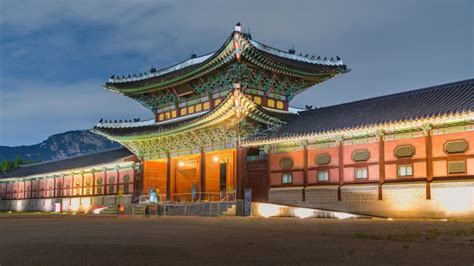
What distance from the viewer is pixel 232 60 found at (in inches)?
1412

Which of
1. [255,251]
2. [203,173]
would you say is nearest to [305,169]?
[203,173]

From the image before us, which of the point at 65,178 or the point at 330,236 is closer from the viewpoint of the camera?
the point at 330,236

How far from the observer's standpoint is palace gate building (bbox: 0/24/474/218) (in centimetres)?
2570

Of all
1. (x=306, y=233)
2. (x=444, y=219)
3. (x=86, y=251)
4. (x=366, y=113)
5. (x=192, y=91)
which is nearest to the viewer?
(x=86, y=251)

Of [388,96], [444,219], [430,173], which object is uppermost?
[388,96]

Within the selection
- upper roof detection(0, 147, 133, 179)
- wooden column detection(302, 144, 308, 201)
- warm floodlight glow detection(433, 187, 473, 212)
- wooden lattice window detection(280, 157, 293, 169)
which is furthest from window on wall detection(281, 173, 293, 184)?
upper roof detection(0, 147, 133, 179)

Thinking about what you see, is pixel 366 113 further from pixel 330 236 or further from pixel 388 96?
pixel 330 236

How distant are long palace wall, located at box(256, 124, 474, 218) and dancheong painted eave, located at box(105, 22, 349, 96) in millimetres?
7264

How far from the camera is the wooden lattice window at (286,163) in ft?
106

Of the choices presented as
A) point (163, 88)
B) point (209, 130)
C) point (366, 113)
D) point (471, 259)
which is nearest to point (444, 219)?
point (366, 113)

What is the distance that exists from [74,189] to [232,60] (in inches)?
1181

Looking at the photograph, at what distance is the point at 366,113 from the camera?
101 feet

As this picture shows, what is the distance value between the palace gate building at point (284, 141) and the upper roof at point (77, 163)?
91 centimetres

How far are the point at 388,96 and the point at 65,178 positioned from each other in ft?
133
